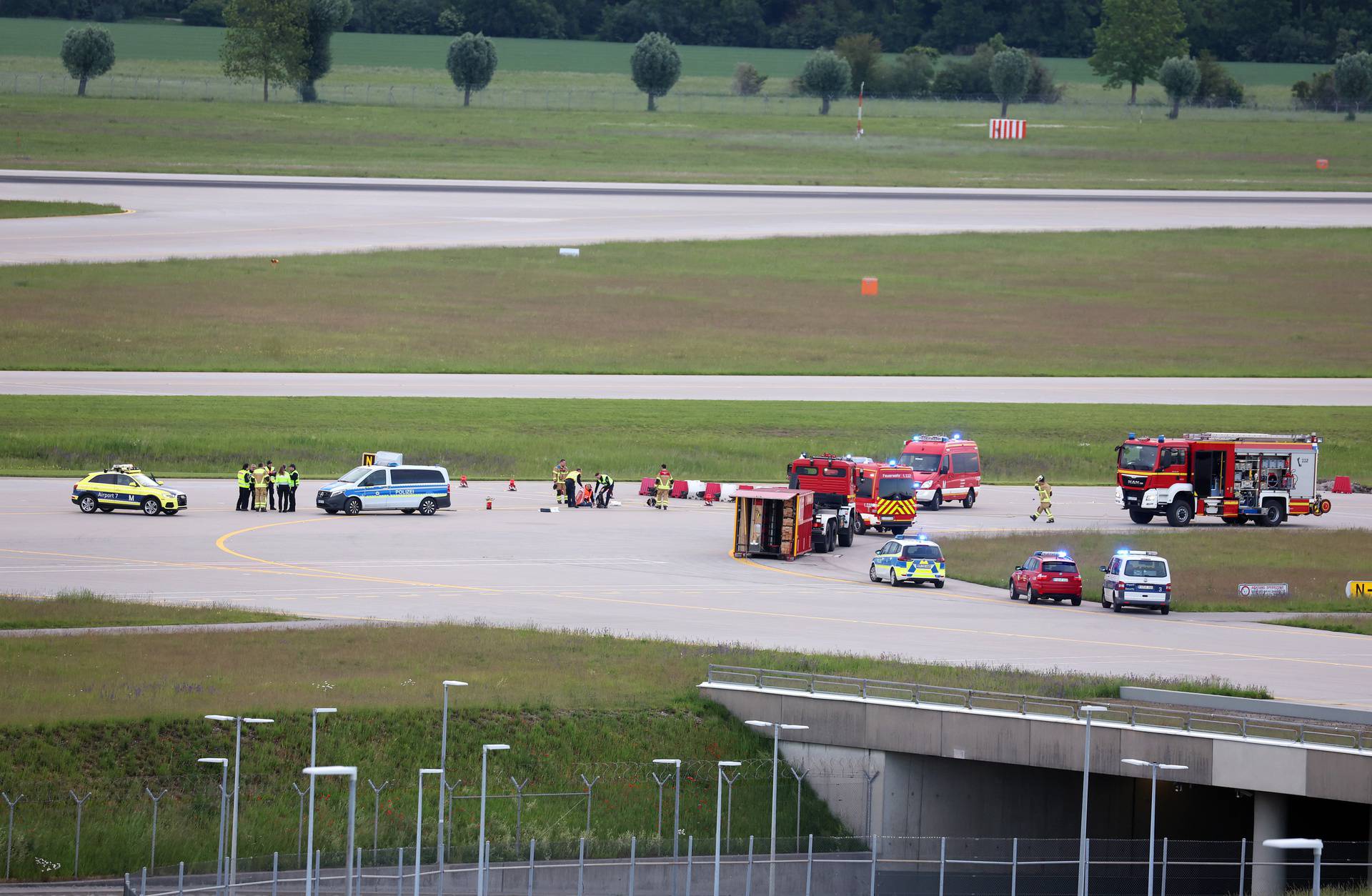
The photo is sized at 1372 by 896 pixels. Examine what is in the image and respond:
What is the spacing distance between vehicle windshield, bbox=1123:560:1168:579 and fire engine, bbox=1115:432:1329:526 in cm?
1651

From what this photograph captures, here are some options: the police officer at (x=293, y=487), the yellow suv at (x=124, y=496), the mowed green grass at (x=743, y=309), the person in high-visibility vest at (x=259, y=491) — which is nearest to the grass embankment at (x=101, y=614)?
the yellow suv at (x=124, y=496)

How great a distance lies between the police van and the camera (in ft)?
204

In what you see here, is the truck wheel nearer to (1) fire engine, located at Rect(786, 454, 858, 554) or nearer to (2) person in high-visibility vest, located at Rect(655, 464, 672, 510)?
(1) fire engine, located at Rect(786, 454, 858, 554)

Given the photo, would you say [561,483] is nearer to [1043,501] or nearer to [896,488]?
[896,488]

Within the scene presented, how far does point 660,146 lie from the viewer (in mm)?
160000

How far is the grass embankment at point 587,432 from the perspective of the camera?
7181 cm

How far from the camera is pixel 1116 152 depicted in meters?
170

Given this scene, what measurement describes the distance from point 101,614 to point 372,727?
36.3 ft

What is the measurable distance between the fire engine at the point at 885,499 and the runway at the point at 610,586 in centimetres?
84

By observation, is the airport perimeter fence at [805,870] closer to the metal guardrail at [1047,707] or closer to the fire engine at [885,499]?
the metal guardrail at [1047,707]

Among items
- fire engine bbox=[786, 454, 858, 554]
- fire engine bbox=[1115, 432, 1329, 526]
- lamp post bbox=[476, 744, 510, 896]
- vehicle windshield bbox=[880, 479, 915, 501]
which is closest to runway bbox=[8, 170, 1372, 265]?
vehicle windshield bbox=[880, 479, 915, 501]

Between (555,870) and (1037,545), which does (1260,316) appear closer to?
(1037,545)

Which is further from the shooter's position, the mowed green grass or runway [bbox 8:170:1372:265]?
runway [bbox 8:170:1372:265]

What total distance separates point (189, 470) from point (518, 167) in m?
82.0
